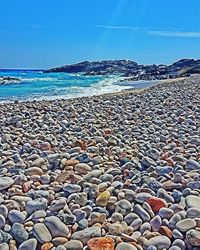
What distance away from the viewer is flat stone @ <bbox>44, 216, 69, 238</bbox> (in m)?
2.18

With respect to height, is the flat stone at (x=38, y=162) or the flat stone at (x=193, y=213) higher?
the flat stone at (x=38, y=162)

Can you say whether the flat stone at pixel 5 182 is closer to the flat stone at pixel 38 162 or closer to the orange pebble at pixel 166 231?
the flat stone at pixel 38 162

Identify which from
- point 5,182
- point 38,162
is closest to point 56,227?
point 5,182

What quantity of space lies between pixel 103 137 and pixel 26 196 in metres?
2.02

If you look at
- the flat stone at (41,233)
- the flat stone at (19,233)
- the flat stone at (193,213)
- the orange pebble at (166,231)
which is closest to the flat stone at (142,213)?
the orange pebble at (166,231)

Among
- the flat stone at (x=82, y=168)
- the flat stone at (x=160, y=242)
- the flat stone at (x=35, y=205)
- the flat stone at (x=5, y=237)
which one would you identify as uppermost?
the flat stone at (x=82, y=168)

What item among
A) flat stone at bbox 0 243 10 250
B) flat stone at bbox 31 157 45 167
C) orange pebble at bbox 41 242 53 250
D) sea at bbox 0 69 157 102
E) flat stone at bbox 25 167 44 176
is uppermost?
sea at bbox 0 69 157 102

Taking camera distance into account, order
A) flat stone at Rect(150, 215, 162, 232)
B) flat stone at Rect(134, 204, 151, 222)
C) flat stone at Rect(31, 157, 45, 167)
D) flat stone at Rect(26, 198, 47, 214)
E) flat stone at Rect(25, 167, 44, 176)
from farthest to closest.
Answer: flat stone at Rect(31, 157, 45, 167)
flat stone at Rect(25, 167, 44, 176)
flat stone at Rect(26, 198, 47, 214)
flat stone at Rect(134, 204, 151, 222)
flat stone at Rect(150, 215, 162, 232)

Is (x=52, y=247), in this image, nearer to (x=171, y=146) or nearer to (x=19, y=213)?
(x=19, y=213)

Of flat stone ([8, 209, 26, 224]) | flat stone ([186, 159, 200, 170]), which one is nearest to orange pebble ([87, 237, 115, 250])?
flat stone ([8, 209, 26, 224])

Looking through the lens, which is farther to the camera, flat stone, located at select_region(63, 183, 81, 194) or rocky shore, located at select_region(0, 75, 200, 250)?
flat stone, located at select_region(63, 183, 81, 194)

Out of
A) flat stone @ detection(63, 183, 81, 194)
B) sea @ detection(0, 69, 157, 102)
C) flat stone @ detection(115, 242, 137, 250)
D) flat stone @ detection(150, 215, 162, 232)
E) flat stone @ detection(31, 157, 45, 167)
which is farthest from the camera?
sea @ detection(0, 69, 157, 102)

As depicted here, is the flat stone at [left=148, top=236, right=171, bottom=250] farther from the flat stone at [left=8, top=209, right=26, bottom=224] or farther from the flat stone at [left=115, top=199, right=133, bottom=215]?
the flat stone at [left=8, top=209, right=26, bottom=224]

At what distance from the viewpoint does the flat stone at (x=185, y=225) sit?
2149 mm
